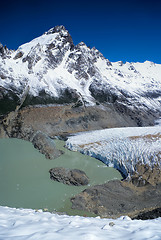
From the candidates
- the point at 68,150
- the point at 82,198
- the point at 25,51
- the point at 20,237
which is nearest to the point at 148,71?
the point at 25,51

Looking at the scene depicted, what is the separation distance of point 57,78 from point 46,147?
45993mm

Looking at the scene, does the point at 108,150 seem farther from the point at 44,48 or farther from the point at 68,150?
the point at 44,48

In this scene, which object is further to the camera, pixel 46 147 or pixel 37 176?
pixel 46 147

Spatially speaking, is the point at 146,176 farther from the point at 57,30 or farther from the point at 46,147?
the point at 57,30

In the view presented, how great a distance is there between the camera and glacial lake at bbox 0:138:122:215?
18.9m

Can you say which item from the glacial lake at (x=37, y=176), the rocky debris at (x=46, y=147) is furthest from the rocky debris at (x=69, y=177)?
the rocky debris at (x=46, y=147)

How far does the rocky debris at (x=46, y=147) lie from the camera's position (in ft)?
107

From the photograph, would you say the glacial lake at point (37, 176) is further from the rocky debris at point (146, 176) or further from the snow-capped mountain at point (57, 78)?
the snow-capped mountain at point (57, 78)

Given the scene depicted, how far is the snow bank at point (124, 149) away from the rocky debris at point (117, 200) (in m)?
3.72

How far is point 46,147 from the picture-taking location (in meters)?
34.0

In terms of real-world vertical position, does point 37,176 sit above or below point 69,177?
above

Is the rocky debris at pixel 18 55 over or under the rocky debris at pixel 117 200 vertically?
over

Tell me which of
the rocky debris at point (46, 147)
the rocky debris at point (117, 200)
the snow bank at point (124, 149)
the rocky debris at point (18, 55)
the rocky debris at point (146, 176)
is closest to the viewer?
the rocky debris at point (117, 200)

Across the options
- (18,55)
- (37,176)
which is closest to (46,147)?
(37,176)
